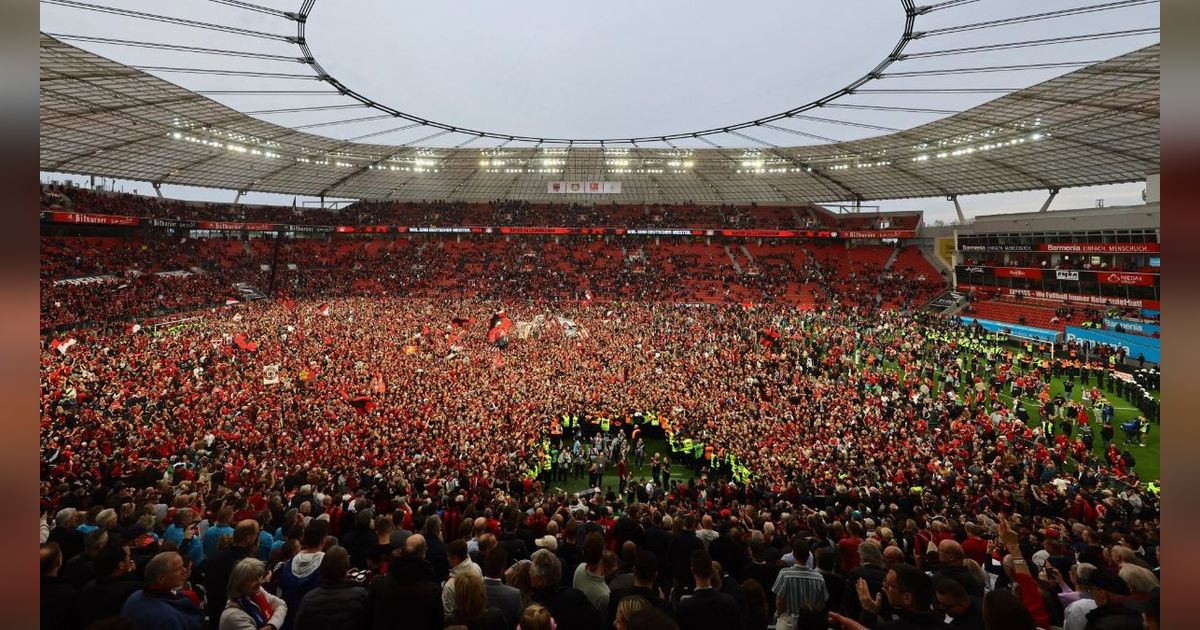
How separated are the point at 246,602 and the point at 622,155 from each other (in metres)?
40.8


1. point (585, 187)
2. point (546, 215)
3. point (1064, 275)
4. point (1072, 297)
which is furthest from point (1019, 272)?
point (546, 215)

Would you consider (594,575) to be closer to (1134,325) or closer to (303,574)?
(303,574)

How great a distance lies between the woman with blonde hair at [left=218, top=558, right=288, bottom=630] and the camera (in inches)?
129

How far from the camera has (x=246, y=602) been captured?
3.40 meters

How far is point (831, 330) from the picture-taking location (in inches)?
1112

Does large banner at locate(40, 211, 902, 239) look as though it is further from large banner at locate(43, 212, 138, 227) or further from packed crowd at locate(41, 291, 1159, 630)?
packed crowd at locate(41, 291, 1159, 630)

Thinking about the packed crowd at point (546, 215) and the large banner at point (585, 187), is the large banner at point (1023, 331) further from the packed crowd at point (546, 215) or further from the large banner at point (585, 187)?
the large banner at point (585, 187)

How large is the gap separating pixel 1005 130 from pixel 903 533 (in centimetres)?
3243

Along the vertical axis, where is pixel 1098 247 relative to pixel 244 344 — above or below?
above

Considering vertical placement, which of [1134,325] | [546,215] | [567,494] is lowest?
[567,494]

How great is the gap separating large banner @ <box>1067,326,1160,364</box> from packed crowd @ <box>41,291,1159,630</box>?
2570mm

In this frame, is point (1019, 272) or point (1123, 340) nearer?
point (1123, 340)

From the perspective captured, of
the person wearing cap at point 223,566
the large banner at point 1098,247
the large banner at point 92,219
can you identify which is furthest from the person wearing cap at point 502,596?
the large banner at point 92,219

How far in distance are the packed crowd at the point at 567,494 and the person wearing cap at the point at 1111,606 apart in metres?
0.02
